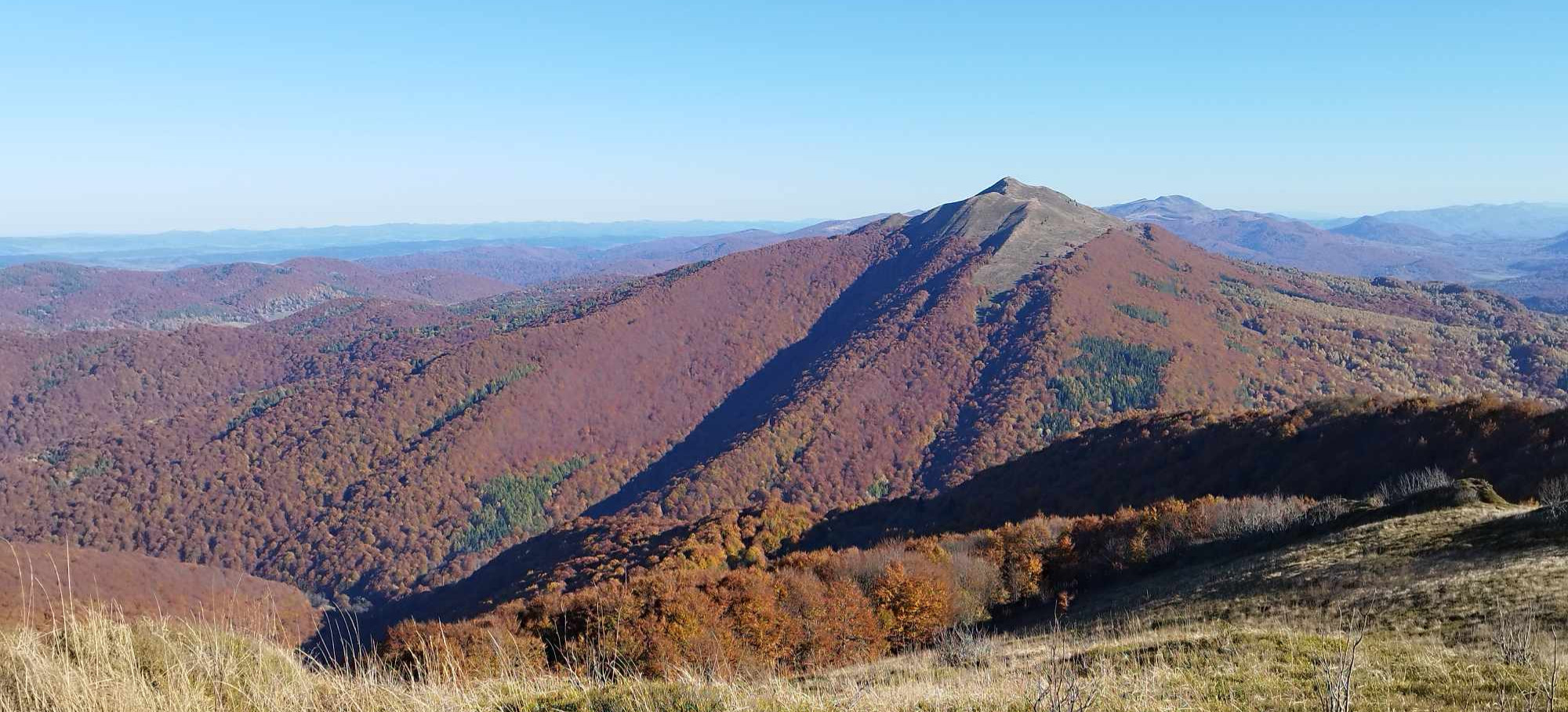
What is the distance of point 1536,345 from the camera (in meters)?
197

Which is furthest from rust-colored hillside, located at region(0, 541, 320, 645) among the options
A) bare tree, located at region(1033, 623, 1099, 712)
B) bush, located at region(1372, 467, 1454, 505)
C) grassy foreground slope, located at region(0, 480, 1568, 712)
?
bush, located at region(1372, 467, 1454, 505)

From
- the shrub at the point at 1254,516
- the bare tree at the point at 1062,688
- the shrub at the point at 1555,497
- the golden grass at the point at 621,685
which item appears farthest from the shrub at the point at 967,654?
the shrub at the point at 1254,516

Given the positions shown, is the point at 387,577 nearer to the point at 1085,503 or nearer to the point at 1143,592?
the point at 1085,503

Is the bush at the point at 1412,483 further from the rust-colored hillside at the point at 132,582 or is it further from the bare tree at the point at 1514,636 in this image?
the rust-colored hillside at the point at 132,582

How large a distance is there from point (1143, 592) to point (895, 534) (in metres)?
48.8

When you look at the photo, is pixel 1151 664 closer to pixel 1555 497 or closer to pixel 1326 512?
Answer: pixel 1326 512

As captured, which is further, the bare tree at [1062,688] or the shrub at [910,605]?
the shrub at [910,605]

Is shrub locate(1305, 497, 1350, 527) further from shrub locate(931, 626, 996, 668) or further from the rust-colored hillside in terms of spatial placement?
the rust-colored hillside

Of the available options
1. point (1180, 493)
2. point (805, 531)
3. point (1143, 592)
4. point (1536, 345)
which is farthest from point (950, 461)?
point (1536, 345)

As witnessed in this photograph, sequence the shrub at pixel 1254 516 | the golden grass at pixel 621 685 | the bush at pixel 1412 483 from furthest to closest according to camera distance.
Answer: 1. the bush at pixel 1412 483
2. the shrub at pixel 1254 516
3. the golden grass at pixel 621 685

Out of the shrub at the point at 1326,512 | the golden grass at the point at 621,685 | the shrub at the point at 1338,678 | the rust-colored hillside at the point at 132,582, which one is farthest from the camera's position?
the rust-colored hillside at the point at 132,582

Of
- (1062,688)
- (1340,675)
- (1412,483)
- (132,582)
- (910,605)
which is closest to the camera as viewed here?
(1340,675)

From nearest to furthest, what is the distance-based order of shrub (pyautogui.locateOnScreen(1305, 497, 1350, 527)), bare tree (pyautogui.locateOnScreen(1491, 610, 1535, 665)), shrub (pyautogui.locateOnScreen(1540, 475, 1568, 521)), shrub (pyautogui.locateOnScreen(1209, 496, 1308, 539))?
1. bare tree (pyautogui.locateOnScreen(1491, 610, 1535, 665))
2. shrub (pyautogui.locateOnScreen(1540, 475, 1568, 521))
3. shrub (pyautogui.locateOnScreen(1305, 497, 1350, 527))
4. shrub (pyautogui.locateOnScreen(1209, 496, 1308, 539))

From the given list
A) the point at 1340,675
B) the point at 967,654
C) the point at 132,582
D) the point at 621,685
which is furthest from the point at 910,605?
the point at 132,582
